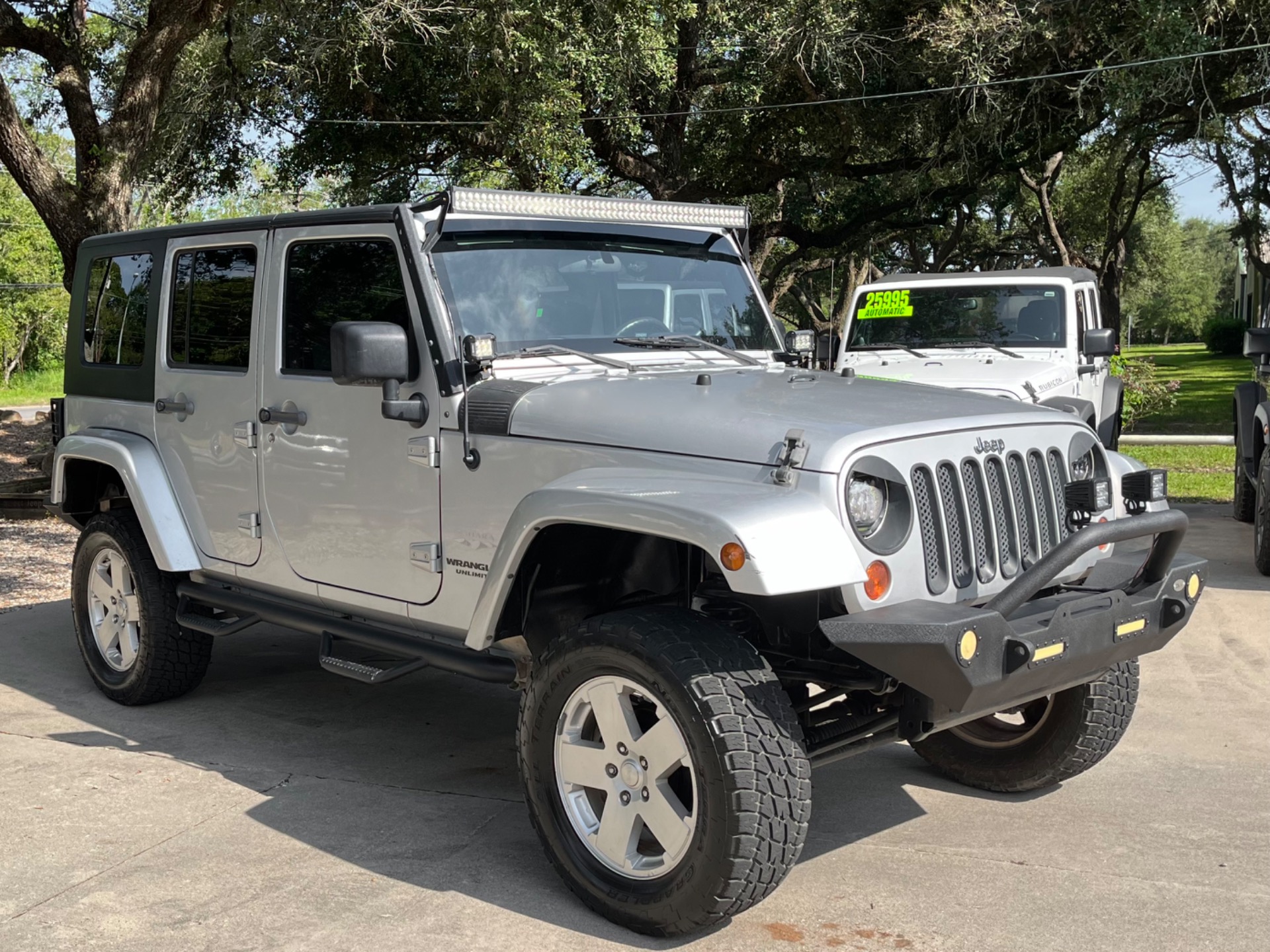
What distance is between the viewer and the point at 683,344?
15.4ft

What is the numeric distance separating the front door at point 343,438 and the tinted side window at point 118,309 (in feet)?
3.53

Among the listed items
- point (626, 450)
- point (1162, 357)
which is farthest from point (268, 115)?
point (1162, 357)

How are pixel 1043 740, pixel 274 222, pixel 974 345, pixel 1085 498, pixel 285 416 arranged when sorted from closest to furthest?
1. pixel 1085 498
2. pixel 1043 740
3. pixel 285 416
4. pixel 274 222
5. pixel 974 345

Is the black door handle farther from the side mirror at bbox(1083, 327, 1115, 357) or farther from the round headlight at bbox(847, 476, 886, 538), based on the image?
the side mirror at bbox(1083, 327, 1115, 357)

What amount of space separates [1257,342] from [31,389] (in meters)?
36.2

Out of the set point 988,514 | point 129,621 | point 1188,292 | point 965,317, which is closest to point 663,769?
point 988,514

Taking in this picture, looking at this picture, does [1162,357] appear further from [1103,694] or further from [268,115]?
[1103,694]

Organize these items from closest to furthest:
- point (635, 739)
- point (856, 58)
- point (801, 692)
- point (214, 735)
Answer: point (635, 739) → point (801, 692) → point (214, 735) → point (856, 58)

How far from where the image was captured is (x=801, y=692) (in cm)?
411

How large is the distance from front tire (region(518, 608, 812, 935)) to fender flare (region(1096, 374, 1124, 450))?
8269 mm

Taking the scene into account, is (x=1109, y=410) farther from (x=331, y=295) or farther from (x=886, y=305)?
(x=331, y=295)

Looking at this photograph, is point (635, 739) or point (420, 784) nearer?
point (635, 739)

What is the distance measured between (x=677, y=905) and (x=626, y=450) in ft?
4.07

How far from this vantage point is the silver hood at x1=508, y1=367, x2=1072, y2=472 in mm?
3533
